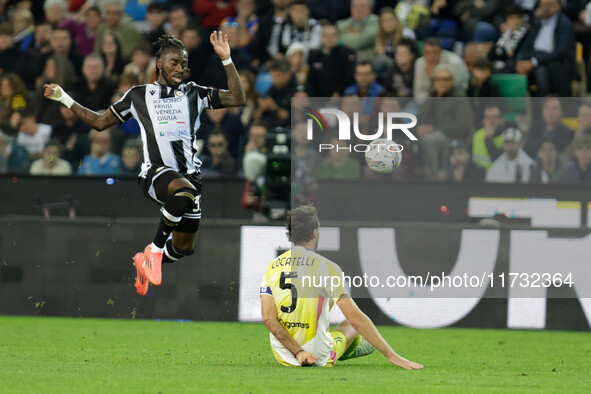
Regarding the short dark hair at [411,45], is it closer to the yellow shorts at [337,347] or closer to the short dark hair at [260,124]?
the short dark hair at [260,124]

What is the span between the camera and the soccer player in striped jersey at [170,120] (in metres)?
7.76

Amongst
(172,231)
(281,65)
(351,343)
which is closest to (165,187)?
(172,231)

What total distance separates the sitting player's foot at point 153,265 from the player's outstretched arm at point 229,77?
135 cm

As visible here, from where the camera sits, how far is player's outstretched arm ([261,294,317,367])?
7414mm

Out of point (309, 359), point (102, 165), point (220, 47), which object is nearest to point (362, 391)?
point (309, 359)

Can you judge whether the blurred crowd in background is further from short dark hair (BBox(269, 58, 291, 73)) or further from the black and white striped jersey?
the black and white striped jersey

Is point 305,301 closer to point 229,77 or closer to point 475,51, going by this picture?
point 229,77

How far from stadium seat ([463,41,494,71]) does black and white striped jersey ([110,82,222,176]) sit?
5.87 metres

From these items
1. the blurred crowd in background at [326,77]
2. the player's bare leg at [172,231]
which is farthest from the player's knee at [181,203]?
the blurred crowd in background at [326,77]

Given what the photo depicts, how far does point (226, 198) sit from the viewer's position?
11.6m

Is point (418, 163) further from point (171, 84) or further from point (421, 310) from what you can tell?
point (171, 84)

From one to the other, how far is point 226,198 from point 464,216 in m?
2.76

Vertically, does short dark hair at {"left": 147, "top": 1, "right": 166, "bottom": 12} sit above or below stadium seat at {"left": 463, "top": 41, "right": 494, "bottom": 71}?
above

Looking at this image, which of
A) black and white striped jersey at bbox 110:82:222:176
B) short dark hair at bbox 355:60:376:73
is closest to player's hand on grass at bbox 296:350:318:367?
black and white striped jersey at bbox 110:82:222:176
